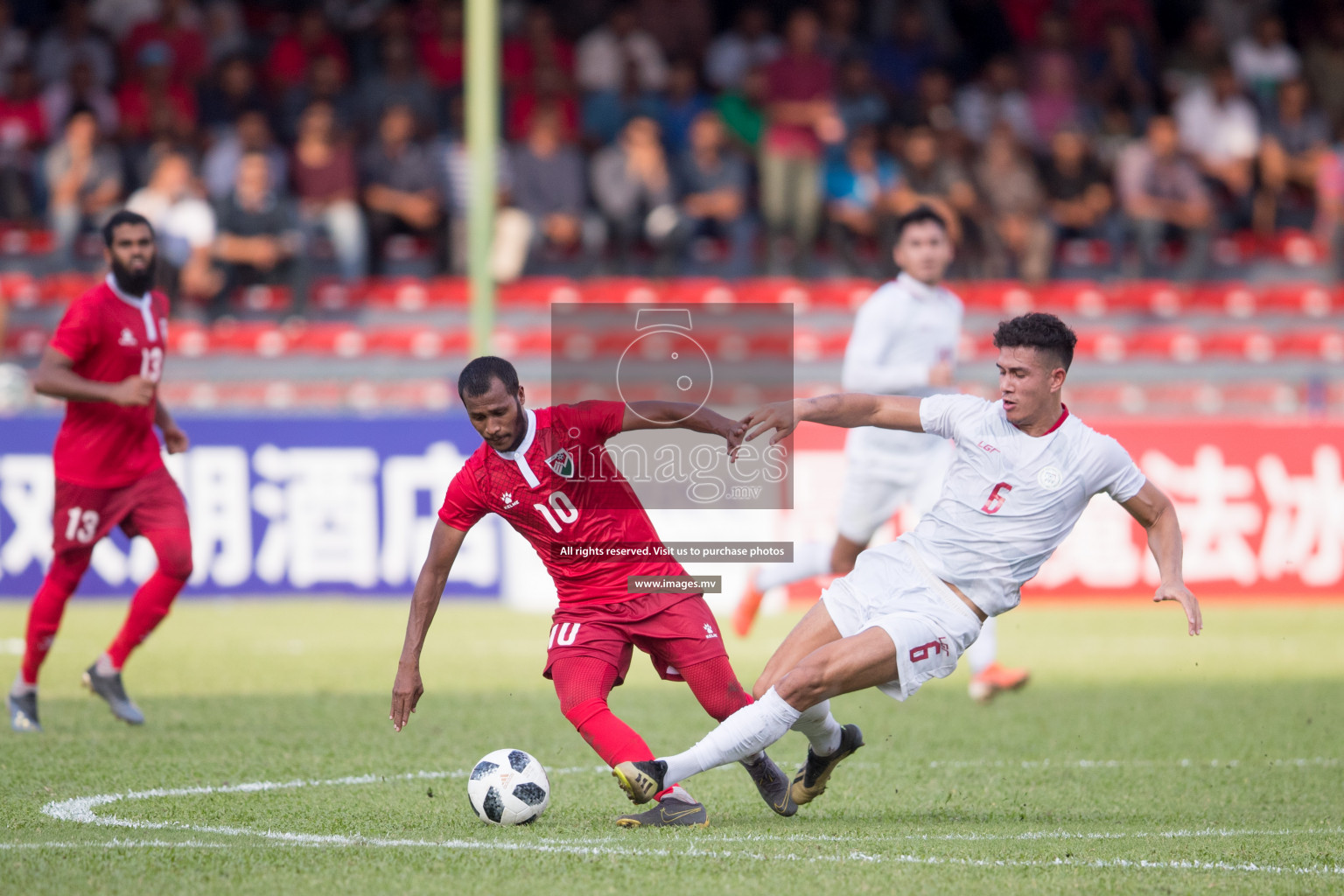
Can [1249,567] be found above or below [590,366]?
below

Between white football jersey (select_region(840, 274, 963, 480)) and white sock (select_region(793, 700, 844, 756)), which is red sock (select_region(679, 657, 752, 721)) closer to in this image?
white sock (select_region(793, 700, 844, 756))

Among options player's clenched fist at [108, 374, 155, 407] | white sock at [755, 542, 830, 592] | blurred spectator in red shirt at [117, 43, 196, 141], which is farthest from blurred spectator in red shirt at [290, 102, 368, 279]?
player's clenched fist at [108, 374, 155, 407]

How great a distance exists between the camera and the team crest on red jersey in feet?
19.1

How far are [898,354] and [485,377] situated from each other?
3.78 metres

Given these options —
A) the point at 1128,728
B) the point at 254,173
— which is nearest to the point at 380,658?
the point at 1128,728

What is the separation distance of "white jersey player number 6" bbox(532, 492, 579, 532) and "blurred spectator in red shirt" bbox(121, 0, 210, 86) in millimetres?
13595

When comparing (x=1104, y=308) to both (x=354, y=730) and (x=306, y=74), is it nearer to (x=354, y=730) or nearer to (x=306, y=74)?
(x=306, y=74)

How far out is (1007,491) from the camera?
5.79 meters

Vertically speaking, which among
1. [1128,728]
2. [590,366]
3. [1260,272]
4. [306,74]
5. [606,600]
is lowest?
[1128,728]

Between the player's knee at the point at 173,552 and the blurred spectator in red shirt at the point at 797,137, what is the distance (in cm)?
1053

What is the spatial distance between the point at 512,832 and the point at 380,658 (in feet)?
17.4

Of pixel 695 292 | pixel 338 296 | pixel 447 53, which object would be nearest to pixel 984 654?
pixel 695 292

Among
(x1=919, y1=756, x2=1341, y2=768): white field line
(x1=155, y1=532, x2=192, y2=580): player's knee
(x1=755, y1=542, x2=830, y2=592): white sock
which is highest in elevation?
(x1=155, y1=532, x2=192, y2=580): player's knee

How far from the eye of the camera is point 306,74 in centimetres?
1827
